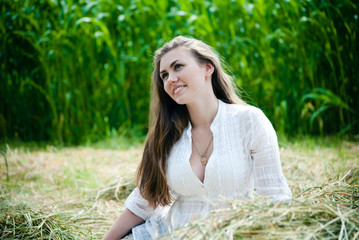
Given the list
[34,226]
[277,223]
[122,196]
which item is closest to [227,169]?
[277,223]

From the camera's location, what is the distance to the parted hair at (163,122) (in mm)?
1684

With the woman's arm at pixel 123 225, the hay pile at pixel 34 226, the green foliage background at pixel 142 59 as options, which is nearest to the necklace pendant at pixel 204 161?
the woman's arm at pixel 123 225

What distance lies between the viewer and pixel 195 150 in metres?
1.65

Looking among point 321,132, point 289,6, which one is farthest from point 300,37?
point 321,132

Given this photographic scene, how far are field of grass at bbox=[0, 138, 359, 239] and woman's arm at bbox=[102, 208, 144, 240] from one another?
0.15 m

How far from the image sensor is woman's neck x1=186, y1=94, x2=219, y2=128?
5.52 feet

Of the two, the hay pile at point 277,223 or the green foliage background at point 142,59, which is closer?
the hay pile at point 277,223

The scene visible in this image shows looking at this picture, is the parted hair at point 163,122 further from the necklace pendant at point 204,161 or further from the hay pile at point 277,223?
the hay pile at point 277,223

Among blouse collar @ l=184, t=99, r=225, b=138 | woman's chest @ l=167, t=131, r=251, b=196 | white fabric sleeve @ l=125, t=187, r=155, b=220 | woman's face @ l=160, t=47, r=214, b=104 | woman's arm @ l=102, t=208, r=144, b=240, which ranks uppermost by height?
woman's face @ l=160, t=47, r=214, b=104

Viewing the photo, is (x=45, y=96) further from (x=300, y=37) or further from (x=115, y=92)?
(x=300, y=37)

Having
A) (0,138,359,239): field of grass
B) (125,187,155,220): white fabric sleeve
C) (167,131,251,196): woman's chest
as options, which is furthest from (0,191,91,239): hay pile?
(167,131,251,196): woman's chest

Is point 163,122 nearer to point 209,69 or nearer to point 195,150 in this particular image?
point 195,150

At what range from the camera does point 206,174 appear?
59.6 inches

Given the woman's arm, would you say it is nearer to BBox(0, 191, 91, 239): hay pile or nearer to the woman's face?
BBox(0, 191, 91, 239): hay pile
